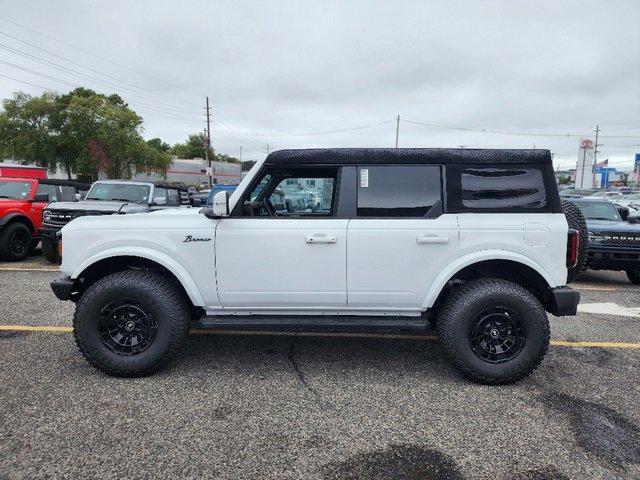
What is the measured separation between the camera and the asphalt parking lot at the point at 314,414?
254 centimetres

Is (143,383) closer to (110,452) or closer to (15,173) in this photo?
(110,452)

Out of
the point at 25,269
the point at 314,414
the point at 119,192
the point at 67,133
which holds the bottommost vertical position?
the point at 314,414

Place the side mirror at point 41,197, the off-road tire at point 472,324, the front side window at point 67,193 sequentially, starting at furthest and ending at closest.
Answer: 1. the front side window at point 67,193
2. the side mirror at point 41,197
3. the off-road tire at point 472,324

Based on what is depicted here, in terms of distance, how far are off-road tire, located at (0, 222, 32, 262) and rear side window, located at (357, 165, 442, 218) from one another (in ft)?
27.8

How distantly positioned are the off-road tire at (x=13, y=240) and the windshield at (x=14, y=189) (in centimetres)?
92

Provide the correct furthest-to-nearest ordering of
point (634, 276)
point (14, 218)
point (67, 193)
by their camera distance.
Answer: point (67, 193)
point (14, 218)
point (634, 276)

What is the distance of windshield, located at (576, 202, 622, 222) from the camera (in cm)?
860

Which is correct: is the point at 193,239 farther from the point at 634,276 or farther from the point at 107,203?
the point at 634,276

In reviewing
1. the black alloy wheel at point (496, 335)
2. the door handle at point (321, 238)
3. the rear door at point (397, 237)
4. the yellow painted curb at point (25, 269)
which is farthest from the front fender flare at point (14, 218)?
the black alloy wheel at point (496, 335)

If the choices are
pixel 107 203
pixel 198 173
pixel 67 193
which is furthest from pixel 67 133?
pixel 198 173

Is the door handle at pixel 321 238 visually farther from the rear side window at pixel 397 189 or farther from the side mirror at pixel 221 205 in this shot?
the side mirror at pixel 221 205

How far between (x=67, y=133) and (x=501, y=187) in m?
39.8

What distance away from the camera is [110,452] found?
262cm

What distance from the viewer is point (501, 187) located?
11.9 ft
